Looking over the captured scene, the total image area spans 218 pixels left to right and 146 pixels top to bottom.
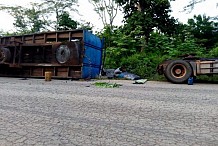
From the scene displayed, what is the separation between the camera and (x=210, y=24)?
24.2m

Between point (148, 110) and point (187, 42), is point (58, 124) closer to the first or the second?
point (148, 110)

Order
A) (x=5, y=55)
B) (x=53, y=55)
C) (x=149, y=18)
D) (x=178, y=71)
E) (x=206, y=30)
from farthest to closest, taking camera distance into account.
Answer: (x=206, y=30), (x=149, y=18), (x=5, y=55), (x=53, y=55), (x=178, y=71)

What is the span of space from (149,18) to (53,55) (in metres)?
9.53

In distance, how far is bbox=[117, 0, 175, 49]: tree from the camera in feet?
56.9

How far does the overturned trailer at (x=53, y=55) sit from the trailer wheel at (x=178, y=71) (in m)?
3.88

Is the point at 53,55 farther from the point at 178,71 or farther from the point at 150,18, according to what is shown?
the point at 150,18

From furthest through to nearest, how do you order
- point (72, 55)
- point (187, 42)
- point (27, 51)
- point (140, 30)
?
point (140, 30) → point (187, 42) → point (27, 51) → point (72, 55)

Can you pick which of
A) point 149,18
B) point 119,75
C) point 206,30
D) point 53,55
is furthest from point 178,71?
point 206,30

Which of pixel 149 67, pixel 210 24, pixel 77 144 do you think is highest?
pixel 210 24

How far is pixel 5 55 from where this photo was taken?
11203 millimetres

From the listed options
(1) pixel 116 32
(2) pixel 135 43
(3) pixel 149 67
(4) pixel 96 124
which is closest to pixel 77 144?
(4) pixel 96 124

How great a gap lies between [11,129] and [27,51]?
9.75 m

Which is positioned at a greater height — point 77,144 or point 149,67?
point 149,67

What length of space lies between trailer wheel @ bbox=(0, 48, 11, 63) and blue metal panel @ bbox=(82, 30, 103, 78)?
4.28 metres
